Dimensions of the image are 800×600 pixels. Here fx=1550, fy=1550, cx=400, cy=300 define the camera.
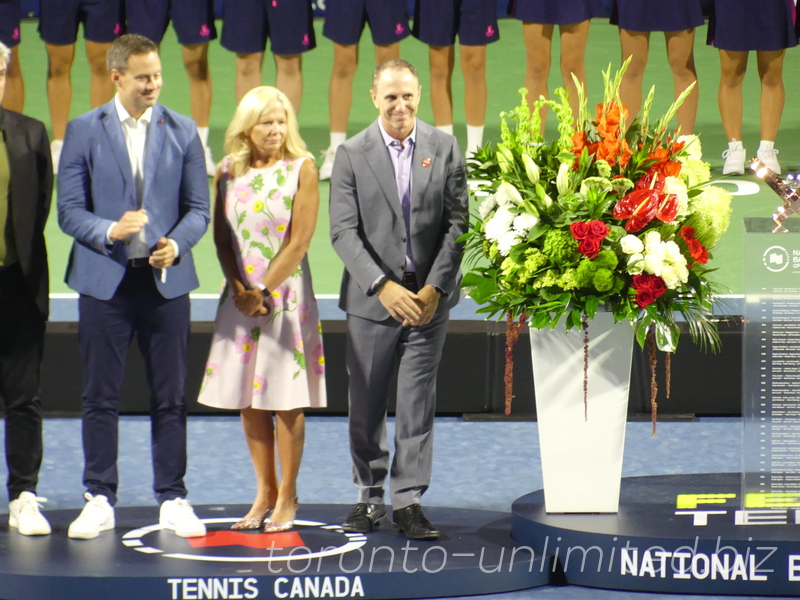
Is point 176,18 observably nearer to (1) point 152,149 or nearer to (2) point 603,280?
(1) point 152,149

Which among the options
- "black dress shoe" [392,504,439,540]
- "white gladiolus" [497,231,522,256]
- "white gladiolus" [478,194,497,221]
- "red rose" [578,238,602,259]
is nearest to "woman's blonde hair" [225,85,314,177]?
"white gladiolus" [478,194,497,221]

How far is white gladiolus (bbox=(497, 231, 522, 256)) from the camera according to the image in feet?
14.7

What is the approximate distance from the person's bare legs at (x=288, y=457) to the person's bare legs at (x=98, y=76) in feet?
10.6

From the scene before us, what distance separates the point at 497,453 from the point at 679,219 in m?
1.66

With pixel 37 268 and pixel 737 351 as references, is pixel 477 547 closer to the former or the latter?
pixel 37 268

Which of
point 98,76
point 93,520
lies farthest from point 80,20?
point 93,520

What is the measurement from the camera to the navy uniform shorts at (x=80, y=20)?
24.0ft

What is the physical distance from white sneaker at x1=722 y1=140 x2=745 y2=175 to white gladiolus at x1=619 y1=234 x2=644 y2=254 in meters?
3.31

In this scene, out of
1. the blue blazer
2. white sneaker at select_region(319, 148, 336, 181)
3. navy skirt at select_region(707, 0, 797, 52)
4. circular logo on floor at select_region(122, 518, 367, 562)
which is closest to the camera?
circular logo on floor at select_region(122, 518, 367, 562)

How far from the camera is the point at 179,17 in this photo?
7.43 meters

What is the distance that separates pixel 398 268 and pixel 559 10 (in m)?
3.27

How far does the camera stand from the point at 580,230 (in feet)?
14.5

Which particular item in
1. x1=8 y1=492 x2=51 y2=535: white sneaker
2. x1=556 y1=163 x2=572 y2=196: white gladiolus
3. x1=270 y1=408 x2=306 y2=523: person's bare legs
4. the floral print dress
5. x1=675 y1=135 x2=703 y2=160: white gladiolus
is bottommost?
x1=8 y1=492 x2=51 y2=535: white sneaker

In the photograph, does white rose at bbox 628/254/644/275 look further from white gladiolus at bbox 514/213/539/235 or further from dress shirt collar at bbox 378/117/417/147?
dress shirt collar at bbox 378/117/417/147
